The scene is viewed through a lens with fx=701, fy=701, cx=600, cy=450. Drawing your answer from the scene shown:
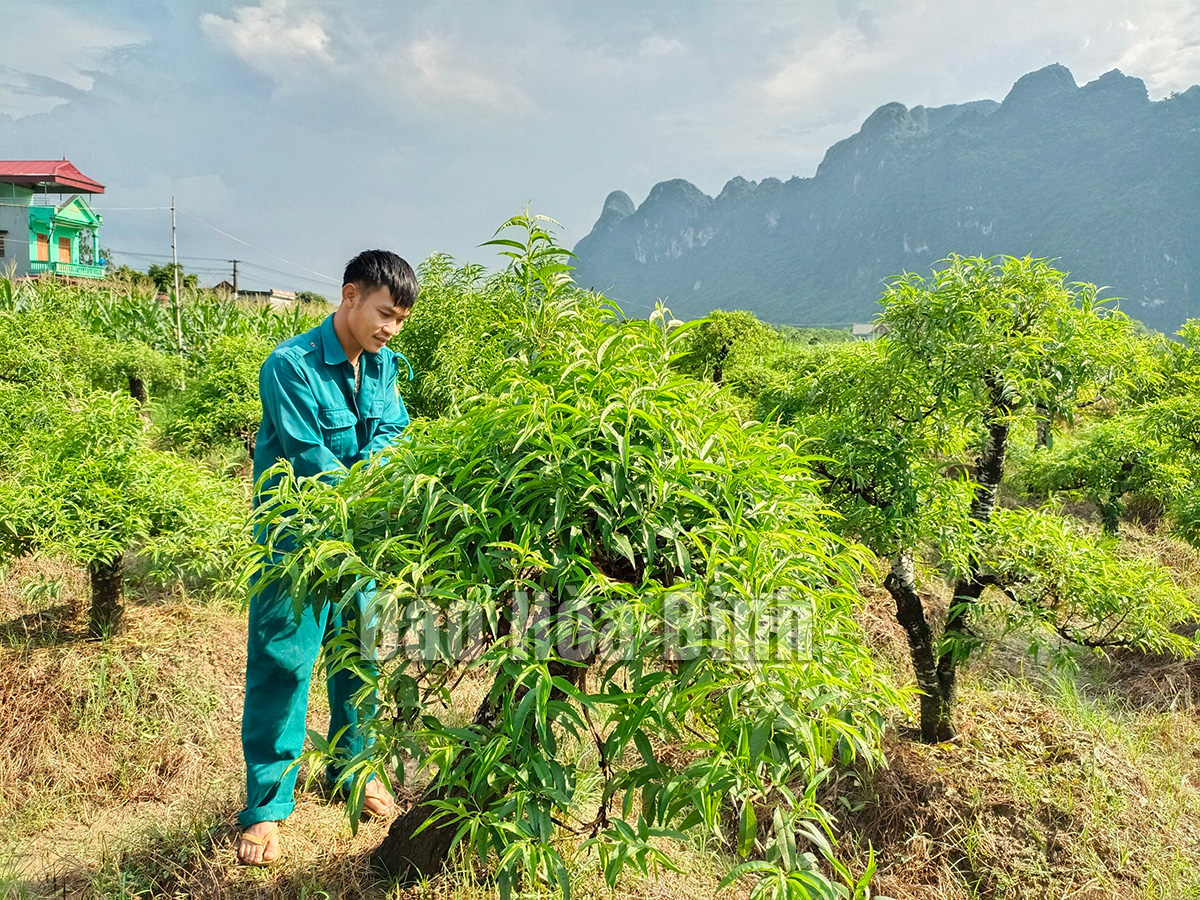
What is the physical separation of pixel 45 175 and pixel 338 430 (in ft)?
109

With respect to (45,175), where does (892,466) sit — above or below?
below

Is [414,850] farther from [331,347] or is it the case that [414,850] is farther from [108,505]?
[108,505]

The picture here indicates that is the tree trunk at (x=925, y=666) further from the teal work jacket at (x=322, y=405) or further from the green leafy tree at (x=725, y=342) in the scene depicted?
the green leafy tree at (x=725, y=342)

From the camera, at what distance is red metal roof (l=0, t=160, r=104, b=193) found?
2614cm

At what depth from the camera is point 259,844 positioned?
2074 mm

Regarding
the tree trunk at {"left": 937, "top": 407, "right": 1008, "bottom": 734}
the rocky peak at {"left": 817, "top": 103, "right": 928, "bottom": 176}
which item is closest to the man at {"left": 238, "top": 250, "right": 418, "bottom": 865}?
the tree trunk at {"left": 937, "top": 407, "right": 1008, "bottom": 734}

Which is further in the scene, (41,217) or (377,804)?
(41,217)

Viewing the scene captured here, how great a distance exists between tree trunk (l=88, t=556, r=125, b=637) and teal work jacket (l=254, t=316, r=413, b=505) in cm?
142

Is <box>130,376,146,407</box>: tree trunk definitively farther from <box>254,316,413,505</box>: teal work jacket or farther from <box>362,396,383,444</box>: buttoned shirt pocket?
<box>362,396,383,444</box>: buttoned shirt pocket

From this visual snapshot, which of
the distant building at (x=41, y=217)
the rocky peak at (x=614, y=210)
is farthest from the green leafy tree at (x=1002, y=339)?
the rocky peak at (x=614, y=210)

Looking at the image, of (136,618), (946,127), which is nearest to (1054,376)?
(136,618)

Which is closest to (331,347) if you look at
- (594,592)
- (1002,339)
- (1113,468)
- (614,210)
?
(594,592)

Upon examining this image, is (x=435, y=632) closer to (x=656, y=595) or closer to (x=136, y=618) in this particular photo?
(x=656, y=595)

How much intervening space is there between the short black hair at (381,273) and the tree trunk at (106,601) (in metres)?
2.19
